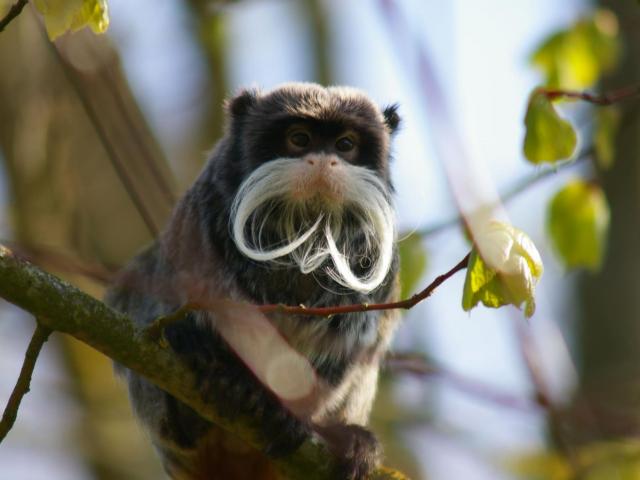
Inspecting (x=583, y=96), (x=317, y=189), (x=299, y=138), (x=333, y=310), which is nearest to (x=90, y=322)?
(x=333, y=310)

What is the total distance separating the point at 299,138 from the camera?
3707mm

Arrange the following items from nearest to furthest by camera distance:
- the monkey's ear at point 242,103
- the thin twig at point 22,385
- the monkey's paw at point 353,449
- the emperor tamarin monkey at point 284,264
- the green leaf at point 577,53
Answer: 1. the thin twig at point 22,385
2. the monkey's paw at point 353,449
3. the emperor tamarin monkey at point 284,264
4. the monkey's ear at point 242,103
5. the green leaf at point 577,53

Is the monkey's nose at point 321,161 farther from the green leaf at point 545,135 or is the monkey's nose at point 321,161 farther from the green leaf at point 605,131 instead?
the green leaf at point 605,131

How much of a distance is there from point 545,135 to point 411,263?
114 centimetres

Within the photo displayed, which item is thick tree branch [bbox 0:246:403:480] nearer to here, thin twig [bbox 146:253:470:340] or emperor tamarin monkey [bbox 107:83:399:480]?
thin twig [bbox 146:253:470:340]

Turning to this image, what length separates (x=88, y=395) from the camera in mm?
6211

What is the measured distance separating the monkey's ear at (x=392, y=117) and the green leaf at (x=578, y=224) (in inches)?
27.0

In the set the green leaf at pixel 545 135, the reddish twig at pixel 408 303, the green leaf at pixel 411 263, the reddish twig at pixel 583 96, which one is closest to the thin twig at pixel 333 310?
the reddish twig at pixel 408 303

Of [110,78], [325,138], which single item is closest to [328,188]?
[325,138]

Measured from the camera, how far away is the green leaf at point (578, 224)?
389 cm

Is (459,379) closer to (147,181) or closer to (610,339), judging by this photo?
(147,181)

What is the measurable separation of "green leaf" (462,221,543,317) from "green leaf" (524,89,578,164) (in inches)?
22.2

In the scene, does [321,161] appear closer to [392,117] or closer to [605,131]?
[392,117]

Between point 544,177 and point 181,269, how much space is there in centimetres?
135
